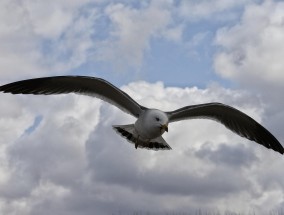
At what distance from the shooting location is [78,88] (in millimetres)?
18000

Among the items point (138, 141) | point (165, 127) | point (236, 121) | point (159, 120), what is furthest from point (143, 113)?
point (236, 121)

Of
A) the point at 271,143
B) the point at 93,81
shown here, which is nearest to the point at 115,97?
the point at 93,81

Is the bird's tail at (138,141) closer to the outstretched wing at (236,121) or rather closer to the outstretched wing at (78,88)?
the outstretched wing at (78,88)

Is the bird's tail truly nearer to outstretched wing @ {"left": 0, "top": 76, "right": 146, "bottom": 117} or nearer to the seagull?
the seagull

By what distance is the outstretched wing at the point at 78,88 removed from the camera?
17391mm

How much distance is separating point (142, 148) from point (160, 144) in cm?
65

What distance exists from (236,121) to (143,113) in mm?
3944

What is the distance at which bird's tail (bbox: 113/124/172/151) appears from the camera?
1861cm

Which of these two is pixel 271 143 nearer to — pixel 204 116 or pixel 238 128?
pixel 238 128

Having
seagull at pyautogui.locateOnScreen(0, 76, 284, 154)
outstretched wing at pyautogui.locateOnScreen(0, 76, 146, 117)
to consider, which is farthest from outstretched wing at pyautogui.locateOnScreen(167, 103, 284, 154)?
outstretched wing at pyautogui.locateOnScreen(0, 76, 146, 117)

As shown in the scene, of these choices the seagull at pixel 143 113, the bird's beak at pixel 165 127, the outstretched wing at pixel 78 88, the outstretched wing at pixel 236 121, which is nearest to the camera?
the bird's beak at pixel 165 127

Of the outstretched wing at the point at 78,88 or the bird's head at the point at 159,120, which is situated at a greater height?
the outstretched wing at the point at 78,88

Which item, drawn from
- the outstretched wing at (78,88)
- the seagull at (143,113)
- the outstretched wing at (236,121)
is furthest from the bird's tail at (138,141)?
the outstretched wing at (236,121)

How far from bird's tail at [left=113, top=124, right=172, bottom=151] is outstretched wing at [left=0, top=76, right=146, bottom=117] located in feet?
2.97
